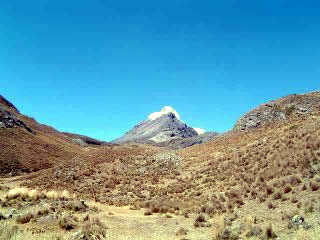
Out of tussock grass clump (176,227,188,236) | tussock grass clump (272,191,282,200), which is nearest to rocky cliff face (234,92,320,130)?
tussock grass clump (272,191,282,200)

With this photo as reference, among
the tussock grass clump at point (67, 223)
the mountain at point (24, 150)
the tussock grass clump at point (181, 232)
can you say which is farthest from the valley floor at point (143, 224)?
the mountain at point (24, 150)

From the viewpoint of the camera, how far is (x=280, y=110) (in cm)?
6838

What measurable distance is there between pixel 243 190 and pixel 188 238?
35.2 ft

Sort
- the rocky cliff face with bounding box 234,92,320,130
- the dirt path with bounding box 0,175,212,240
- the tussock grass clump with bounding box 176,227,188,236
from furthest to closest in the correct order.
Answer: the rocky cliff face with bounding box 234,92,320,130 → the tussock grass clump with bounding box 176,227,188,236 → the dirt path with bounding box 0,175,212,240

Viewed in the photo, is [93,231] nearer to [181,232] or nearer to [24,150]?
[181,232]

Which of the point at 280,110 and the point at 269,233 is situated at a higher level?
the point at 280,110

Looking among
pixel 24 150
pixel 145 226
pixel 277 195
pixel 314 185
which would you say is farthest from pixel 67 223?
pixel 24 150

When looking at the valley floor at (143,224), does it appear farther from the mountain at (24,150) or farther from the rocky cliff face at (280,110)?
the rocky cliff face at (280,110)

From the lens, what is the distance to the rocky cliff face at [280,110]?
6519 centimetres

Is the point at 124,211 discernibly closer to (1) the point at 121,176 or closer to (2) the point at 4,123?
(1) the point at 121,176

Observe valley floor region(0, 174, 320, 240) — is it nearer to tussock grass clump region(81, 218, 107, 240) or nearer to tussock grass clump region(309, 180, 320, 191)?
tussock grass clump region(81, 218, 107, 240)

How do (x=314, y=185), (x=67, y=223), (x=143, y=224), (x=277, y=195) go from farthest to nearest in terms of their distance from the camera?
(x=143, y=224)
(x=277, y=195)
(x=314, y=185)
(x=67, y=223)

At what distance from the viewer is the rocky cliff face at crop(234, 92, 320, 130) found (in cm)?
6519

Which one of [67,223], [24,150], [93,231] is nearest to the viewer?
[93,231]
